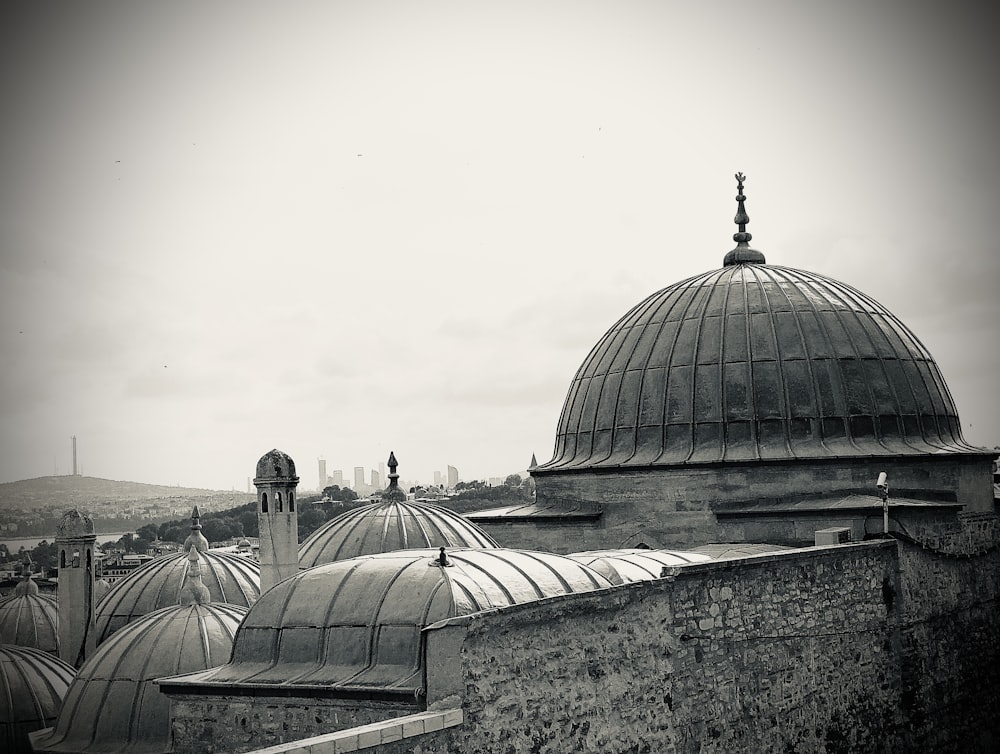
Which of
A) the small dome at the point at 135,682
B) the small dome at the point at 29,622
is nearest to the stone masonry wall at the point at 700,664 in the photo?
the small dome at the point at 135,682

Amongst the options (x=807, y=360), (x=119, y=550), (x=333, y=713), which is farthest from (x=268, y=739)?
(x=119, y=550)

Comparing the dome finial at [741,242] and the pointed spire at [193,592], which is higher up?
the dome finial at [741,242]

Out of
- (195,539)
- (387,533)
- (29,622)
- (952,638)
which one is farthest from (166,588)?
(952,638)

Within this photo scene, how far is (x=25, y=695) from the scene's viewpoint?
2005cm

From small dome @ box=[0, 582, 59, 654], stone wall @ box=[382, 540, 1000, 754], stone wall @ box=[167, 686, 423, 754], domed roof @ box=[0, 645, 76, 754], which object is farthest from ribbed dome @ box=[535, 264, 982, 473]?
stone wall @ box=[167, 686, 423, 754]

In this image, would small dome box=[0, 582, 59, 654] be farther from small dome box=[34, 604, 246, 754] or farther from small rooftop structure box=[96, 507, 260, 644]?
small dome box=[34, 604, 246, 754]

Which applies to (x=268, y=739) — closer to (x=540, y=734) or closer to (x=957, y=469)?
(x=540, y=734)

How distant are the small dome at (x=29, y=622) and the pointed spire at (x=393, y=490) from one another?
7581 mm

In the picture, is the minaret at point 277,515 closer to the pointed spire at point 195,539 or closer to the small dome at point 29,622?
the pointed spire at point 195,539

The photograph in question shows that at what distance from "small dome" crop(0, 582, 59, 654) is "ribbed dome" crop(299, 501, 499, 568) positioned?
273 inches

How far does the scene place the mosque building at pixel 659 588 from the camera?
13.1 metres

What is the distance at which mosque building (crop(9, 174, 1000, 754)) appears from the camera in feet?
43.0

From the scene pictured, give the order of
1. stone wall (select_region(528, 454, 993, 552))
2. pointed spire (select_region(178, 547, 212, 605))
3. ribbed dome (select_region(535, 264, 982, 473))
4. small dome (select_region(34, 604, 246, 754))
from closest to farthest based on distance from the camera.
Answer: small dome (select_region(34, 604, 246, 754)), pointed spire (select_region(178, 547, 212, 605)), stone wall (select_region(528, 454, 993, 552)), ribbed dome (select_region(535, 264, 982, 473))

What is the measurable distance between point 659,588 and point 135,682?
7.38 meters
